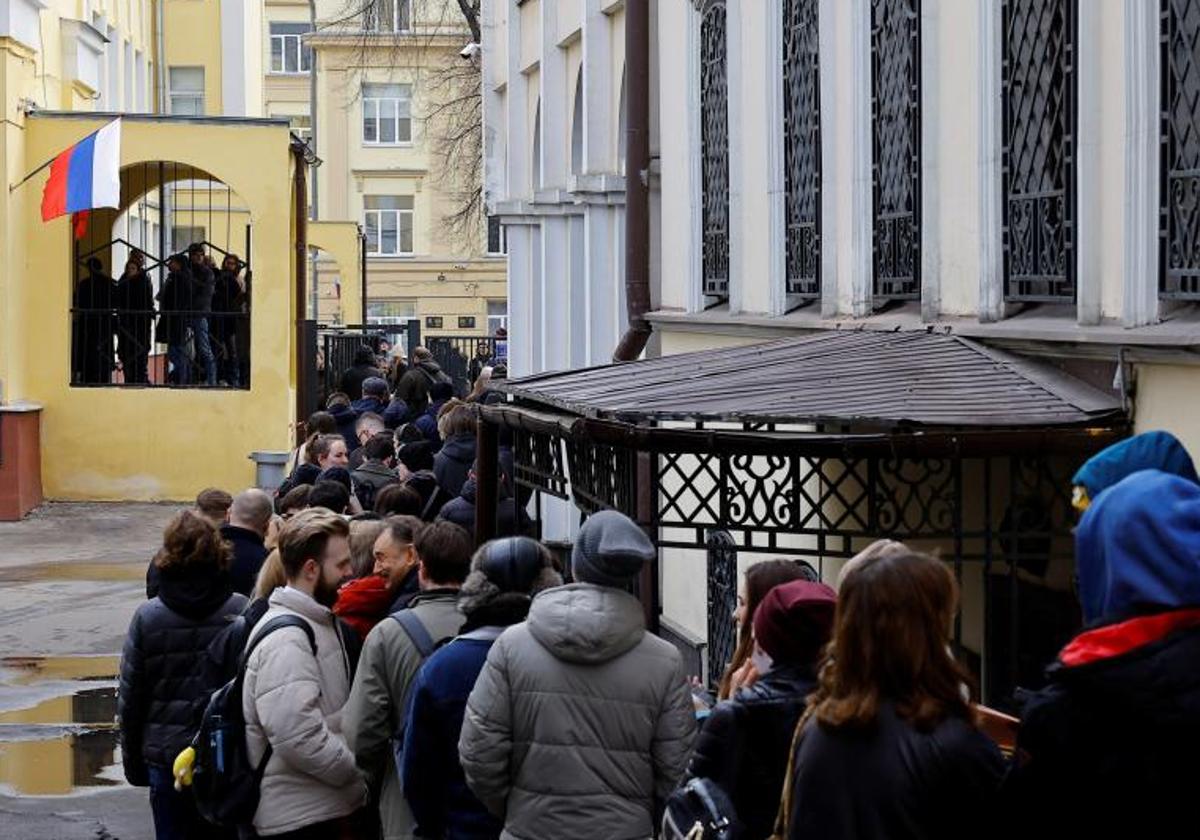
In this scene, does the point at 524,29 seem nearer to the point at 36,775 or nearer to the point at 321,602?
the point at 36,775

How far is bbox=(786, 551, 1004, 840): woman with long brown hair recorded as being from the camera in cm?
411

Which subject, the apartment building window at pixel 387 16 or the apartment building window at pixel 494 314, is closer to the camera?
the apartment building window at pixel 387 16

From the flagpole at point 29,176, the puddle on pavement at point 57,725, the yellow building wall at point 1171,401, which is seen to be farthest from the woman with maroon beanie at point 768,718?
the flagpole at point 29,176

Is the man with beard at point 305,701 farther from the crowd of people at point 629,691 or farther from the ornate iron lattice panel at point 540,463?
the ornate iron lattice panel at point 540,463

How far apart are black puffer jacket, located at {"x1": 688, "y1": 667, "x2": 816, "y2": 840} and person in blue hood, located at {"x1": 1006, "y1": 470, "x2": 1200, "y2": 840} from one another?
1132mm

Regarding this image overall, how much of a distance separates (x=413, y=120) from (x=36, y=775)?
53192mm

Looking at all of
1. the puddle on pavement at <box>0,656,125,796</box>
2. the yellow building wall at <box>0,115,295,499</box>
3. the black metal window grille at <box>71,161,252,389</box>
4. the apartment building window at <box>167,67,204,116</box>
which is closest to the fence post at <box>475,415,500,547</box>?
the puddle on pavement at <box>0,656,125,796</box>

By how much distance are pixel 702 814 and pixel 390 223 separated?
2365 inches

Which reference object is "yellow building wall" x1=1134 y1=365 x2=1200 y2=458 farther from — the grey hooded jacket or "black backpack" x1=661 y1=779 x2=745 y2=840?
"black backpack" x1=661 y1=779 x2=745 y2=840

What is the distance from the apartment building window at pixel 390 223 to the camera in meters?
64.0

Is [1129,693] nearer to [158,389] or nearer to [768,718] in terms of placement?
[768,718]

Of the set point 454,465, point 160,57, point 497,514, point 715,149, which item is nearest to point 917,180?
point 497,514

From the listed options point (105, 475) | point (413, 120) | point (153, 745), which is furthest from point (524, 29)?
point (413, 120)

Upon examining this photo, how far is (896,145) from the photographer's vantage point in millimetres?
9484
